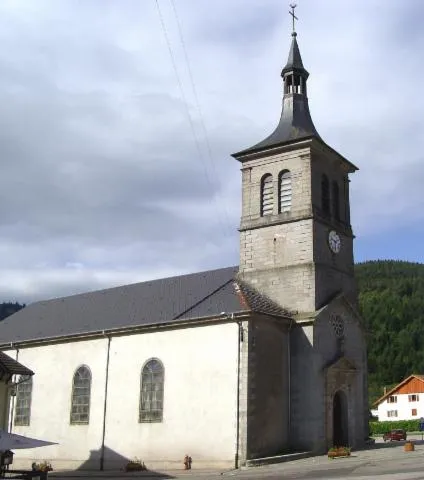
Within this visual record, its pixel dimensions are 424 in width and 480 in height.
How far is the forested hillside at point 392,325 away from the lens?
105 metres

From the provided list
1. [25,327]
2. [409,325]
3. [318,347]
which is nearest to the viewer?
[318,347]

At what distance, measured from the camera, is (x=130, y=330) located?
28109 mm

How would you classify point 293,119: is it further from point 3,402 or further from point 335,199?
point 3,402

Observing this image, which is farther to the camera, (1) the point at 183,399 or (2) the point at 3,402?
(1) the point at 183,399

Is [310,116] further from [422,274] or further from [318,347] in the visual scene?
[422,274]

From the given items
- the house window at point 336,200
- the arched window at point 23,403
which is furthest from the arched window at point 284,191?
the arched window at point 23,403

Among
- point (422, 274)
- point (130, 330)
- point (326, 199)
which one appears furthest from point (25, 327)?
point (422, 274)

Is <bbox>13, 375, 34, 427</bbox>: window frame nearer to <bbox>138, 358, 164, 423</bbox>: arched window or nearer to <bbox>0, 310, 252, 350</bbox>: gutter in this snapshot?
<bbox>0, 310, 252, 350</bbox>: gutter

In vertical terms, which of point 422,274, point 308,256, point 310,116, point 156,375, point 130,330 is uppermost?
point 422,274

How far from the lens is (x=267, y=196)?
99.1ft

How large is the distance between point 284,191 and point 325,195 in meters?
2.20

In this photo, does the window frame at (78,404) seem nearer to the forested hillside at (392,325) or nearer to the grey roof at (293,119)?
the grey roof at (293,119)

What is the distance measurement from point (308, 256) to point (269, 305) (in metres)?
2.77

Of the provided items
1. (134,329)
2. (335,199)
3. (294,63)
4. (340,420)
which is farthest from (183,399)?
(294,63)
